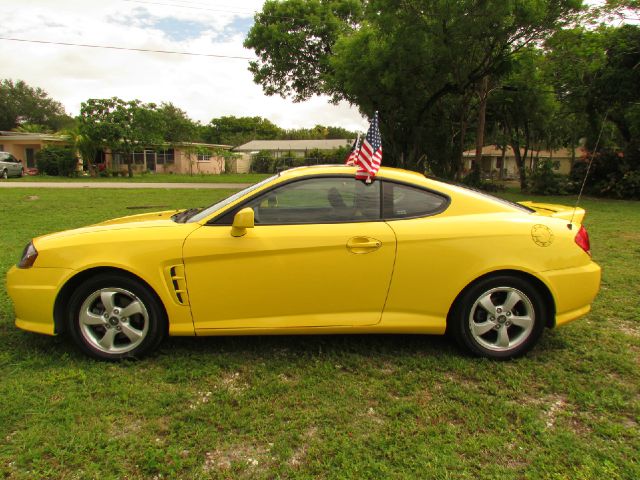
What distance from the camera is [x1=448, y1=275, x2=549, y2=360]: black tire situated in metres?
3.44

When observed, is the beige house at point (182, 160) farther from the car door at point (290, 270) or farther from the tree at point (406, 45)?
the car door at point (290, 270)

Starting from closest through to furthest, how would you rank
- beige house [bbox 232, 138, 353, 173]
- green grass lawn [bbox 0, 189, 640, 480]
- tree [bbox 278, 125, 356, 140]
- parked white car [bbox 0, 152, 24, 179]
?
green grass lawn [bbox 0, 189, 640, 480], parked white car [bbox 0, 152, 24, 179], beige house [bbox 232, 138, 353, 173], tree [bbox 278, 125, 356, 140]

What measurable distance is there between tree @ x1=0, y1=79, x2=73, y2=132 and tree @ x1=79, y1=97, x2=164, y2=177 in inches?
1293

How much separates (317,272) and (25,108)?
228ft

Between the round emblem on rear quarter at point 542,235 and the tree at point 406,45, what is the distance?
11.8m

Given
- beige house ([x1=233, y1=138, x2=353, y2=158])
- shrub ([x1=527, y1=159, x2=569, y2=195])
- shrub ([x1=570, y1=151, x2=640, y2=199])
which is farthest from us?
beige house ([x1=233, y1=138, x2=353, y2=158])

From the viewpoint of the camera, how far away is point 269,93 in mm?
28062

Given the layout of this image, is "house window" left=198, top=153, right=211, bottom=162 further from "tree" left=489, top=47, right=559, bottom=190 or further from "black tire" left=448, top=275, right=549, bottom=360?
"black tire" left=448, top=275, right=549, bottom=360

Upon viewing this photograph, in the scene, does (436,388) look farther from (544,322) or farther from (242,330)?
(242,330)

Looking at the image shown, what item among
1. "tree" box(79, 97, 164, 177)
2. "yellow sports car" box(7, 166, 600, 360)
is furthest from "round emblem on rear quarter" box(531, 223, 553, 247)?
"tree" box(79, 97, 164, 177)

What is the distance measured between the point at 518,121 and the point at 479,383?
25199 mm

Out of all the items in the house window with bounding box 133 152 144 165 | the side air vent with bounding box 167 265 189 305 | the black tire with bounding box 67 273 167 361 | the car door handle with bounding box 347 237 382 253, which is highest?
the house window with bounding box 133 152 144 165

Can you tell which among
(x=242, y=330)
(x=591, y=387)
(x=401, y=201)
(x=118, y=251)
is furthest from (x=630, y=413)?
(x=118, y=251)

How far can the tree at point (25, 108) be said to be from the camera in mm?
57281
